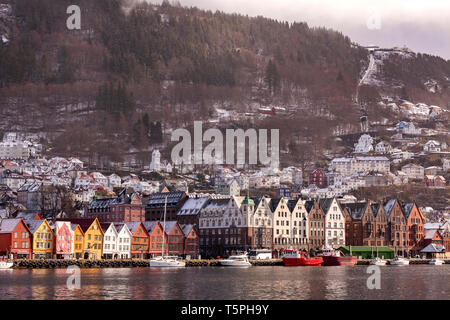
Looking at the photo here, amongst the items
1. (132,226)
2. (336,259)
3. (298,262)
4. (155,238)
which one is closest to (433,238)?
(336,259)

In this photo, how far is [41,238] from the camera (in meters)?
127

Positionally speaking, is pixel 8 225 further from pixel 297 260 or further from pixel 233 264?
pixel 297 260

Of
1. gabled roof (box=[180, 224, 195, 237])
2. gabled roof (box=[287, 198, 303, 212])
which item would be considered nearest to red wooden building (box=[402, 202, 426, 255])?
gabled roof (box=[287, 198, 303, 212])

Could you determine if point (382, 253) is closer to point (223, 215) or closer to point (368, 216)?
point (368, 216)

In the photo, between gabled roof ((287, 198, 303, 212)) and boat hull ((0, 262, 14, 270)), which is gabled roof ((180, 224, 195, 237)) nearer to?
gabled roof ((287, 198, 303, 212))

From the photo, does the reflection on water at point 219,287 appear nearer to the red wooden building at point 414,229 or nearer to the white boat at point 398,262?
the white boat at point 398,262

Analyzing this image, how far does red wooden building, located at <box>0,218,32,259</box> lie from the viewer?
4806 inches

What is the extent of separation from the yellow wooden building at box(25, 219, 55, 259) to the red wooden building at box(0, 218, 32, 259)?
3.42ft

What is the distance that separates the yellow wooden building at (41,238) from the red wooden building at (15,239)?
1.04 meters

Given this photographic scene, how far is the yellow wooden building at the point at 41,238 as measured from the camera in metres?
126

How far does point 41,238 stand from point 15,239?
16.5ft
